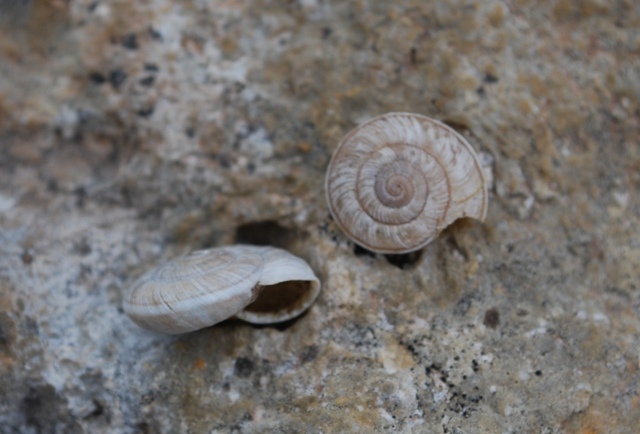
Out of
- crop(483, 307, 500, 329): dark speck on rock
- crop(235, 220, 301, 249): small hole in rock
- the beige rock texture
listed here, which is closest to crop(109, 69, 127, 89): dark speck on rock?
the beige rock texture

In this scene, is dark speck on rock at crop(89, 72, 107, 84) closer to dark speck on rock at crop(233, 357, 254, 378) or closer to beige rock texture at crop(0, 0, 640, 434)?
beige rock texture at crop(0, 0, 640, 434)

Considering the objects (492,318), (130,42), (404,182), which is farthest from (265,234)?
(130,42)

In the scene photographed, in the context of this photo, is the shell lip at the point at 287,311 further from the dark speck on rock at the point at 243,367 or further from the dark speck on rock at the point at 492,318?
the dark speck on rock at the point at 492,318

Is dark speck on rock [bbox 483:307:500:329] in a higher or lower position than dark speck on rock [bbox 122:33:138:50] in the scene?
A: lower

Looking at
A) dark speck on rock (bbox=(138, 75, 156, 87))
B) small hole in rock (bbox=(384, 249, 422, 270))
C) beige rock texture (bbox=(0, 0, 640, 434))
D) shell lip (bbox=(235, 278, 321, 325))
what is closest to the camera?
beige rock texture (bbox=(0, 0, 640, 434))

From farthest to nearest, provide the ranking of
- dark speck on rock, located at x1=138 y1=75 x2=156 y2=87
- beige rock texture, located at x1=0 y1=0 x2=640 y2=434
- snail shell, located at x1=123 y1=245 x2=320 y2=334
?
dark speck on rock, located at x1=138 y1=75 x2=156 y2=87, beige rock texture, located at x1=0 y1=0 x2=640 y2=434, snail shell, located at x1=123 y1=245 x2=320 y2=334

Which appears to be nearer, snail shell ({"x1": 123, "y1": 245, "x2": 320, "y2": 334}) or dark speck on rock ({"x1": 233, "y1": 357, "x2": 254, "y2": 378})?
snail shell ({"x1": 123, "y1": 245, "x2": 320, "y2": 334})

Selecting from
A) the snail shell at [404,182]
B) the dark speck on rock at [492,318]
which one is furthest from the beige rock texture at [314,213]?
the snail shell at [404,182]
